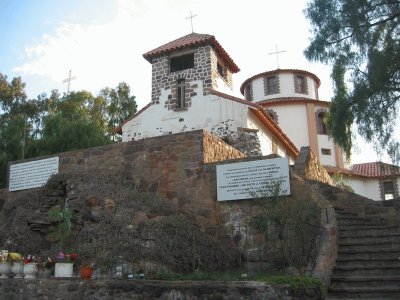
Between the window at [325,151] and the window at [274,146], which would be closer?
the window at [274,146]

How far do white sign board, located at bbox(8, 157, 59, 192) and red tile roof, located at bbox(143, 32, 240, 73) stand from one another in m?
8.86

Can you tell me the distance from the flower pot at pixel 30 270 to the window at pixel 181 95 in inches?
483

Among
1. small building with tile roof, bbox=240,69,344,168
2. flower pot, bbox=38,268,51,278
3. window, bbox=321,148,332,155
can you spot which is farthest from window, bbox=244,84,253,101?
flower pot, bbox=38,268,51,278

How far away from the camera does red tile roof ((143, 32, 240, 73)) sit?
65.8ft

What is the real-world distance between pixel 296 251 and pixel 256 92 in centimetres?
2444

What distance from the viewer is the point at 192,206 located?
11414 millimetres

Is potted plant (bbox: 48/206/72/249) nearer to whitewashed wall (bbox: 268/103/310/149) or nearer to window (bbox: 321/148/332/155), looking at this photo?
whitewashed wall (bbox: 268/103/310/149)

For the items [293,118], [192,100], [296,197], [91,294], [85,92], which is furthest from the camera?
[293,118]

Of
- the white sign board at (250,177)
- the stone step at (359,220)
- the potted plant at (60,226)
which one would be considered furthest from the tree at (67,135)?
the stone step at (359,220)

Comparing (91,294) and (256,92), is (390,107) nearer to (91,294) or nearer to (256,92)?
(91,294)

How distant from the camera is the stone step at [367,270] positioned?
8.00 m

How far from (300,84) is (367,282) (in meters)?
25.6

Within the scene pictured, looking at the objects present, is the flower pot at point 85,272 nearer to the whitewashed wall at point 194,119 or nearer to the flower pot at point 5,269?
the flower pot at point 5,269

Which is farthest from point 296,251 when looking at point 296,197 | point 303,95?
point 303,95
